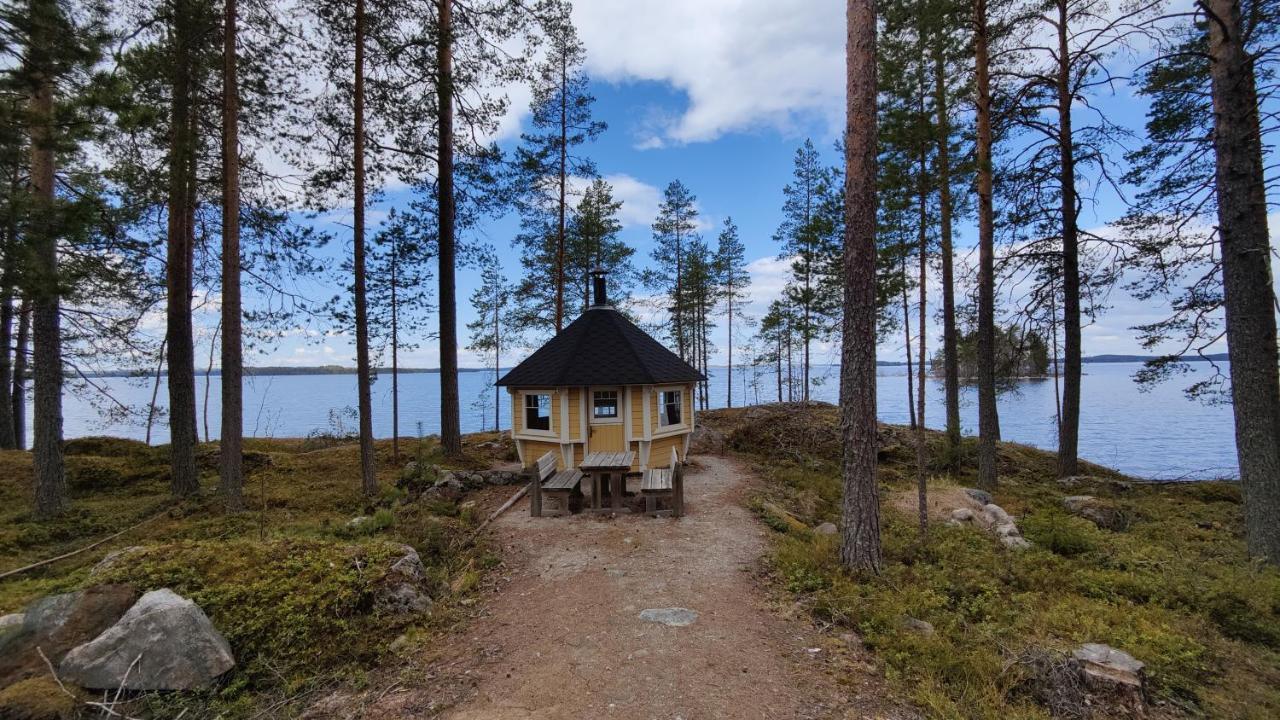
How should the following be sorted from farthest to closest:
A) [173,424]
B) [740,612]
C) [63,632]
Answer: [173,424]
[740,612]
[63,632]

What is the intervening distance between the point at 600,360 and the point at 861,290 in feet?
21.3

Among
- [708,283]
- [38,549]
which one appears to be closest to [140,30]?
[38,549]

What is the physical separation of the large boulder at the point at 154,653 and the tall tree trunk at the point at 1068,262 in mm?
14094

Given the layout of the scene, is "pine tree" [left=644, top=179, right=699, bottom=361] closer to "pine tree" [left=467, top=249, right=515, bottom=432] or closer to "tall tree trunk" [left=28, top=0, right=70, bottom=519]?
"pine tree" [left=467, top=249, right=515, bottom=432]

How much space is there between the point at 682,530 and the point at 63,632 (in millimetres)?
6287

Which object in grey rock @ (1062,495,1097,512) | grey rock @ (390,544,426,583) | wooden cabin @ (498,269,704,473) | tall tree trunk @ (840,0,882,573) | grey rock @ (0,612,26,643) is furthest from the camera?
wooden cabin @ (498,269,704,473)

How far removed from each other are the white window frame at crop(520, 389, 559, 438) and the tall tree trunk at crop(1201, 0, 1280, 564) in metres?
10.6

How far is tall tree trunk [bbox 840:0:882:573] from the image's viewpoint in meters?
5.37

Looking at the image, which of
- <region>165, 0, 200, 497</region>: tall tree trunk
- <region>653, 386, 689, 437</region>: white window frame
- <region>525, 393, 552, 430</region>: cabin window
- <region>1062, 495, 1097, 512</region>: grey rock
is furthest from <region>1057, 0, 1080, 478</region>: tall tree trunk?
<region>165, 0, 200, 497</region>: tall tree trunk

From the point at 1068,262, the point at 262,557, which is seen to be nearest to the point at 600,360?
the point at 262,557

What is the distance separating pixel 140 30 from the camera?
7141mm

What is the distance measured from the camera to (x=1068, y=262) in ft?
35.6

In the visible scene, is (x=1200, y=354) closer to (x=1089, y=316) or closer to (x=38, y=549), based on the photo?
(x=1089, y=316)

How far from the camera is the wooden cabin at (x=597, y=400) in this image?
1055cm
